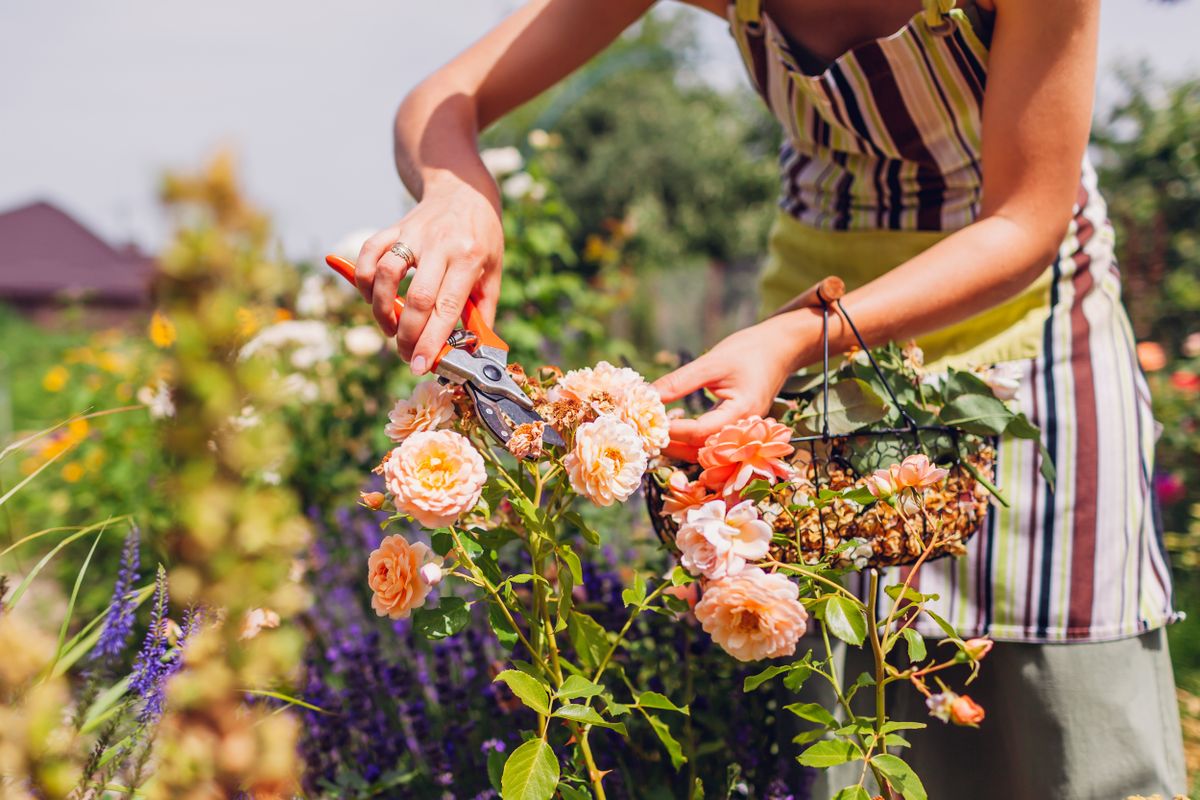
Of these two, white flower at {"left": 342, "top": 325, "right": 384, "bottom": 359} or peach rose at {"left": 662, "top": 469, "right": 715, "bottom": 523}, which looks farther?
white flower at {"left": 342, "top": 325, "right": 384, "bottom": 359}

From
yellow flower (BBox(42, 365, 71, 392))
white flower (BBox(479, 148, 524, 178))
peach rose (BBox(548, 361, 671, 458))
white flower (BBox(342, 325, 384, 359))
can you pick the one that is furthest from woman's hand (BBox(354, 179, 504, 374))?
yellow flower (BBox(42, 365, 71, 392))

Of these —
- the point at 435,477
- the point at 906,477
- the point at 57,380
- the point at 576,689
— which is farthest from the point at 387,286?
the point at 57,380

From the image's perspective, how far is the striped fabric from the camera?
51.6 inches

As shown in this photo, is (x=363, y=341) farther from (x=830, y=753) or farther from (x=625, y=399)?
(x=830, y=753)

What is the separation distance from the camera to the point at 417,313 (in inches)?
39.2

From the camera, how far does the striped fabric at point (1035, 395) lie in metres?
1.31

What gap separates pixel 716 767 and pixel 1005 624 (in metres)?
0.53

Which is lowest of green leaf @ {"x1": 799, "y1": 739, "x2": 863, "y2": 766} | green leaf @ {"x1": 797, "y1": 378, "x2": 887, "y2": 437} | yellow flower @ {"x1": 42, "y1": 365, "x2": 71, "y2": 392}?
green leaf @ {"x1": 799, "y1": 739, "x2": 863, "y2": 766}

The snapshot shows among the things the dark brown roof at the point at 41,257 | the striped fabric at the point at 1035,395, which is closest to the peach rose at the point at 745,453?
the striped fabric at the point at 1035,395

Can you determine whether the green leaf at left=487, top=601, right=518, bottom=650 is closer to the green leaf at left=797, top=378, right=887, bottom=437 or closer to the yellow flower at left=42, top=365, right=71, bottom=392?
the green leaf at left=797, top=378, right=887, bottom=437

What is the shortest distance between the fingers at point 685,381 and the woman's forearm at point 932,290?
13 cm

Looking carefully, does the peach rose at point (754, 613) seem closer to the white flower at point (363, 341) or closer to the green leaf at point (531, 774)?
the green leaf at point (531, 774)

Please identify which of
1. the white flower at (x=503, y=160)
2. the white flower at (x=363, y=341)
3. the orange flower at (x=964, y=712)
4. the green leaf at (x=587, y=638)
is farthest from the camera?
the white flower at (x=503, y=160)

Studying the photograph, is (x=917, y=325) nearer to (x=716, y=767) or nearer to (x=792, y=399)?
(x=792, y=399)
